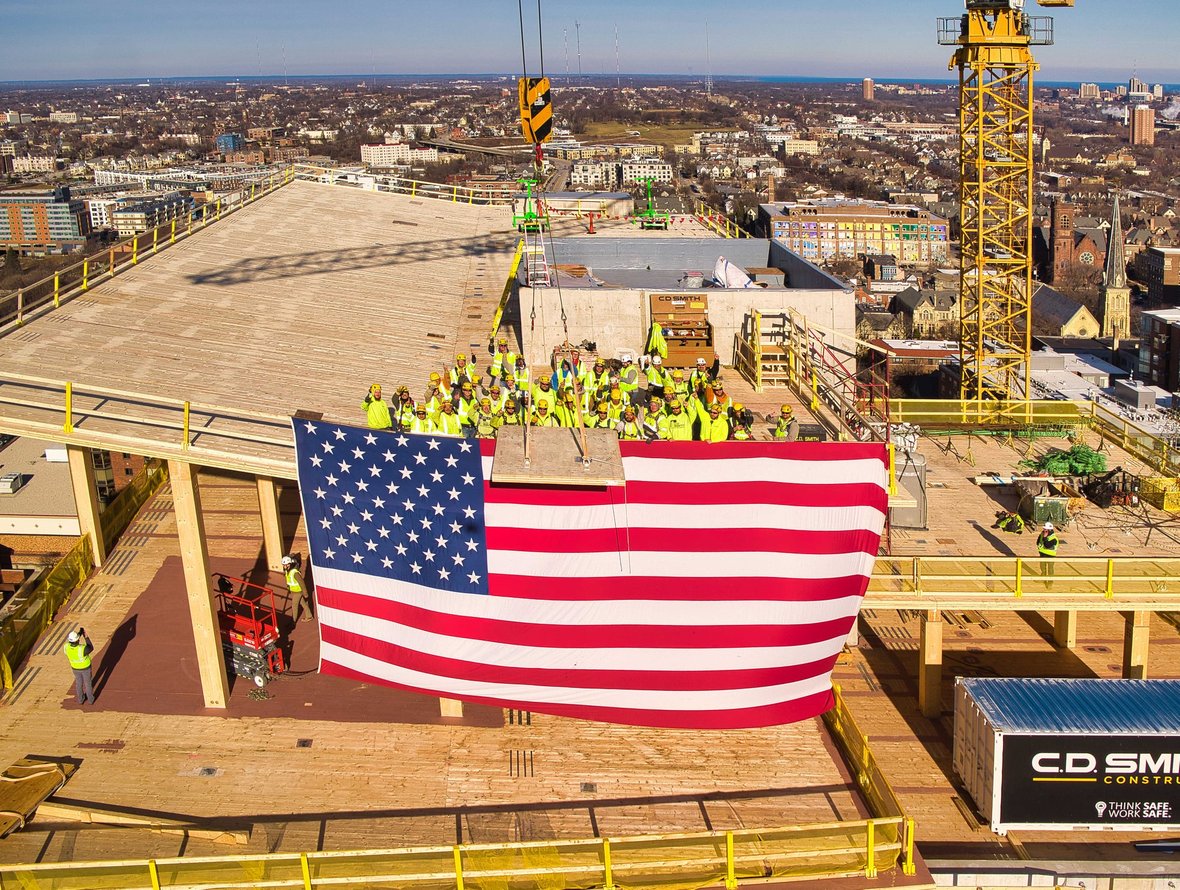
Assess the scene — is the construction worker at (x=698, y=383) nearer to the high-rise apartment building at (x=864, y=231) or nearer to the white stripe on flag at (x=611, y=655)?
the white stripe on flag at (x=611, y=655)

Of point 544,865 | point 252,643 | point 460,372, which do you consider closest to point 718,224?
point 460,372

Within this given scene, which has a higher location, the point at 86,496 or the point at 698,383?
the point at 698,383

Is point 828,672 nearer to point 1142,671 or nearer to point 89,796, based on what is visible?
point 1142,671

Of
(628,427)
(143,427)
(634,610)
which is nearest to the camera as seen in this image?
(634,610)

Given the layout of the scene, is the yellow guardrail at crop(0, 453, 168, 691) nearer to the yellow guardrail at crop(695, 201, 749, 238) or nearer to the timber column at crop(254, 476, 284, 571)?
the timber column at crop(254, 476, 284, 571)

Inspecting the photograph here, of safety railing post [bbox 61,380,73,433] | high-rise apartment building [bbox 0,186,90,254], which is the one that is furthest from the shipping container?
high-rise apartment building [bbox 0,186,90,254]

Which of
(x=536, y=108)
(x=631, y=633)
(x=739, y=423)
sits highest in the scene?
(x=536, y=108)

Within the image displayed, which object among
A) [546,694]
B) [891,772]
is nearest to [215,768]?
[546,694]

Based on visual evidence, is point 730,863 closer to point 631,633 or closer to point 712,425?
point 631,633
